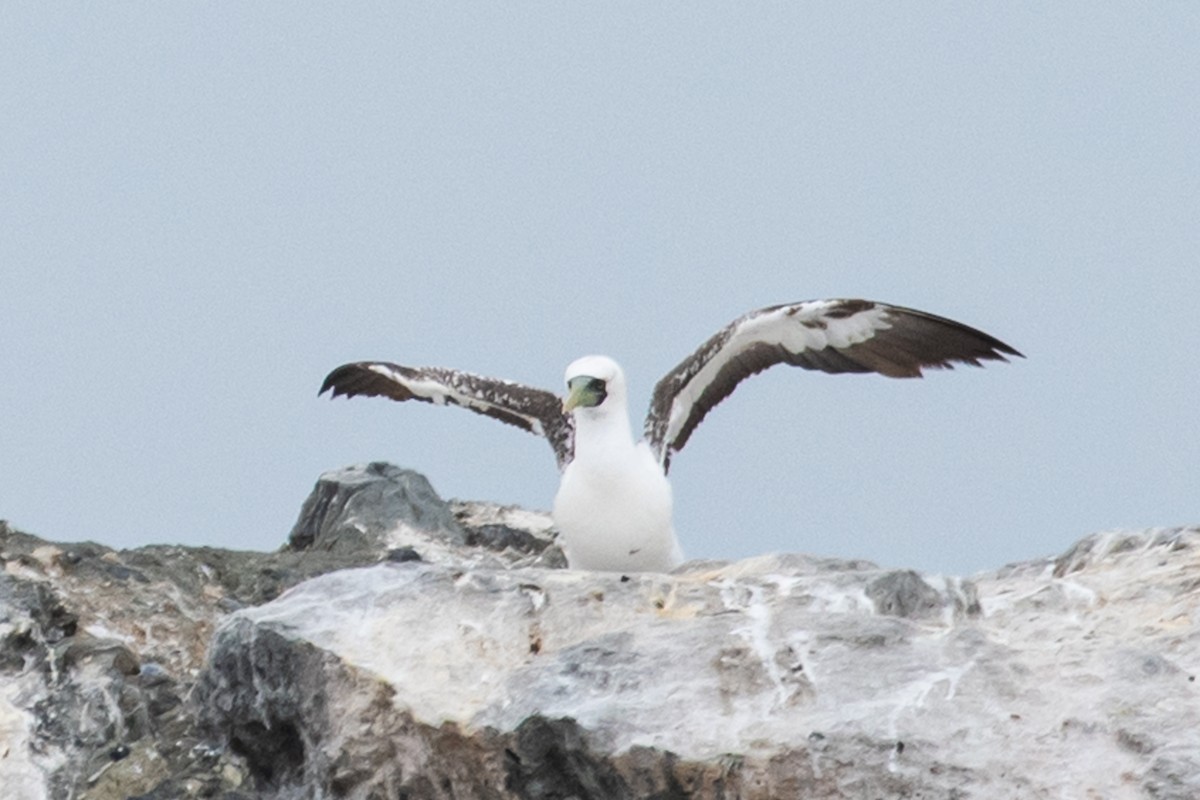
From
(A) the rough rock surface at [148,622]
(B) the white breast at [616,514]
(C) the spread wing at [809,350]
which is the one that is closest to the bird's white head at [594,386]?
(B) the white breast at [616,514]

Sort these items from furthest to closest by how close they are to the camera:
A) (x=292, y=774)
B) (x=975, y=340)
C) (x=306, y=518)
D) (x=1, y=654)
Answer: (x=306, y=518) < (x=975, y=340) < (x=1, y=654) < (x=292, y=774)

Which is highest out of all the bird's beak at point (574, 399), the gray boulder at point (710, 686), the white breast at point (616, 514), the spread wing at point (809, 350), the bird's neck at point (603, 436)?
the spread wing at point (809, 350)

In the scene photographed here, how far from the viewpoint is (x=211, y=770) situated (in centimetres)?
840

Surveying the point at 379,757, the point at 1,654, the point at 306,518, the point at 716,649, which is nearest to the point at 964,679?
the point at 716,649

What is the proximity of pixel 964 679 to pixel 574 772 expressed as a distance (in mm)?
1549

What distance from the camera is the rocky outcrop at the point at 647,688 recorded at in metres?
7.18

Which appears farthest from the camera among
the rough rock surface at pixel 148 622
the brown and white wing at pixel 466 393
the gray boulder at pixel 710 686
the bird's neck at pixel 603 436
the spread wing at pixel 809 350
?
the brown and white wing at pixel 466 393

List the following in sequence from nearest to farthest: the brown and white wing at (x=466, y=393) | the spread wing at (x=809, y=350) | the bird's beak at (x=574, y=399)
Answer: the bird's beak at (x=574, y=399) < the spread wing at (x=809, y=350) < the brown and white wing at (x=466, y=393)

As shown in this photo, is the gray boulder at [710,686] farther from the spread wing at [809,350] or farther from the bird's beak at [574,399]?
the spread wing at [809,350]

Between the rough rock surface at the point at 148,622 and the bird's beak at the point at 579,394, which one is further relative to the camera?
the bird's beak at the point at 579,394

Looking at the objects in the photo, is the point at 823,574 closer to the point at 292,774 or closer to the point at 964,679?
the point at 964,679

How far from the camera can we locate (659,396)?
1156 cm

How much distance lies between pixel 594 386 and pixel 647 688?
10.9 ft

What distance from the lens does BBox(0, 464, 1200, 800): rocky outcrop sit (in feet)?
23.6
